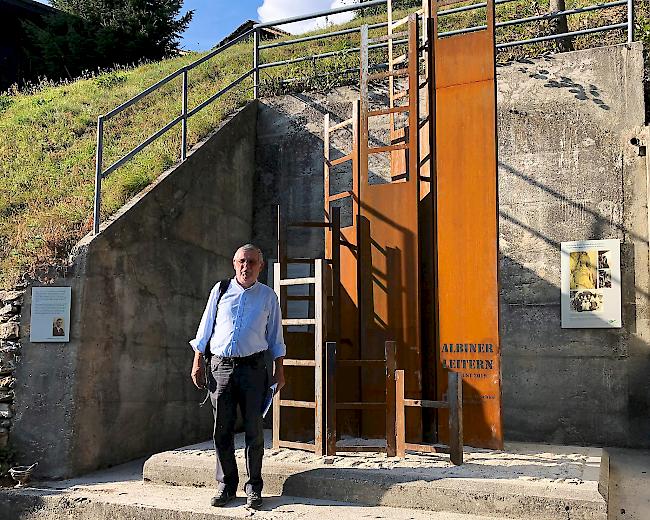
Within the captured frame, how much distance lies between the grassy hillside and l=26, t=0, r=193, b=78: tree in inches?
146

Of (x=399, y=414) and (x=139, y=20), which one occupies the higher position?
(x=139, y=20)

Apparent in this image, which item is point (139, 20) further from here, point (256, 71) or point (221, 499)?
point (221, 499)

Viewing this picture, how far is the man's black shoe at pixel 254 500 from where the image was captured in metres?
5.54

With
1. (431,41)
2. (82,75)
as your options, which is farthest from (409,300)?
(82,75)

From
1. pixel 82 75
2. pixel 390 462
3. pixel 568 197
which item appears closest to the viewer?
pixel 390 462

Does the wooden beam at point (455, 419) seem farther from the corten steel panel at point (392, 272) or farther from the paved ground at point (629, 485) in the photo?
the paved ground at point (629, 485)

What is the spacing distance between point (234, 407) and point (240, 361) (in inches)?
16.2

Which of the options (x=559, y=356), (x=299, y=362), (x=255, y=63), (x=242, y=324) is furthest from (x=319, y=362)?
(x=255, y=63)

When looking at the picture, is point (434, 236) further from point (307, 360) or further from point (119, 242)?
point (119, 242)

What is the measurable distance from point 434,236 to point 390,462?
94.7 inches

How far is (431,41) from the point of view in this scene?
758 centimetres

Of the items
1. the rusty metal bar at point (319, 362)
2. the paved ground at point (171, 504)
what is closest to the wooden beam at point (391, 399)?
the rusty metal bar at point (319, 362)

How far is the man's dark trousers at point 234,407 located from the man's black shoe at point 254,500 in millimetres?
30

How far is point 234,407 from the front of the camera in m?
5.79
